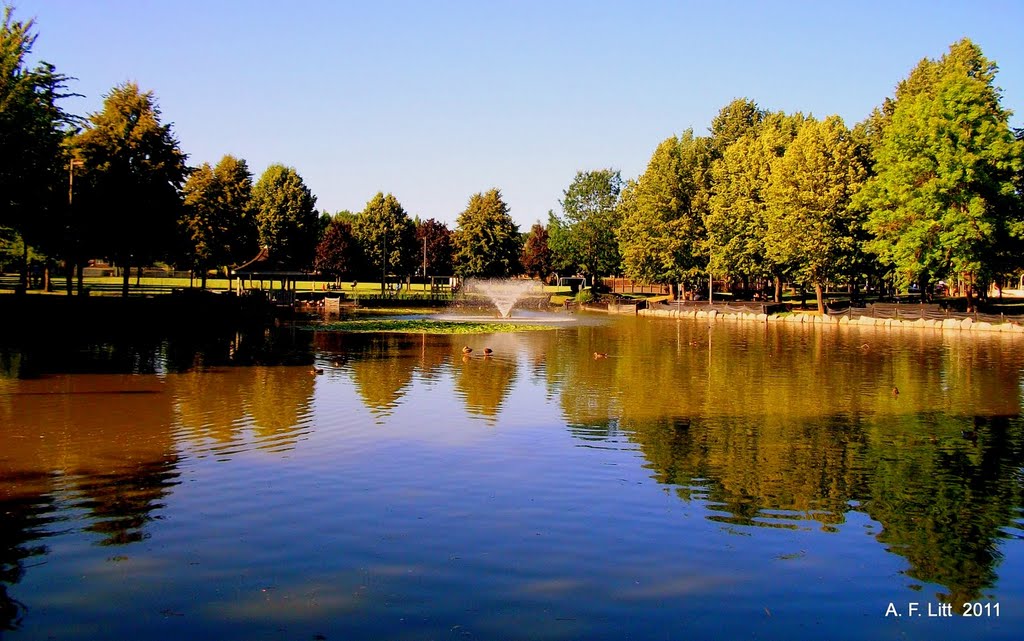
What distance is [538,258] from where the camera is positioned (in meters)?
154

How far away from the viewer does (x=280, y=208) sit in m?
114

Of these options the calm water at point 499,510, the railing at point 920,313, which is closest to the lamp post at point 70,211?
the calm water at point 499,510

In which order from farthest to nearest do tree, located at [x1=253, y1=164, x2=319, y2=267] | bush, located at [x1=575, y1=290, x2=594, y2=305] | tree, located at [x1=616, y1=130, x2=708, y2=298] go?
1. tree, located at [x1=253, y1=164, x2=319, y2=267]
2. bush, located at [x1=575, y1=290, x2=594, y2=305]
3. tree, located at [x1=616, y1=130, x2=708, y2=298]

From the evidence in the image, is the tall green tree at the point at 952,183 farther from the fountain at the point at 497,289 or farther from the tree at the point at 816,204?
the fountain at the point at 497,289

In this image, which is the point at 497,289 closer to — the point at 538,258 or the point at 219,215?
the point at 538,258

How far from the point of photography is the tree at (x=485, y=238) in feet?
404

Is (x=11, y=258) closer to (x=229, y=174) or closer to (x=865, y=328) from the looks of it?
(x=229, y=174)

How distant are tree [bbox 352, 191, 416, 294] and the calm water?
108m

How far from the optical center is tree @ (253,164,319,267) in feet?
370

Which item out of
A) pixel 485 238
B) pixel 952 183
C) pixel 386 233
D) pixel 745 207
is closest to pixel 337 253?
pixel 386 233

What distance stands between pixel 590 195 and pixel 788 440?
340 ft

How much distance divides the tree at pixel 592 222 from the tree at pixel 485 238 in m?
9.00

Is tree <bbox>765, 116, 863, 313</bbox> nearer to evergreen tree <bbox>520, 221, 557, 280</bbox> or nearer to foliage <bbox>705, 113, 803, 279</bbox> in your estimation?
foliage <bbox>705, 113, 803, 279</bbox>

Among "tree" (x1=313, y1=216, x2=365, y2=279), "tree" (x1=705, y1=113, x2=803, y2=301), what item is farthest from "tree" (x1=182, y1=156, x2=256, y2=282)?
"tree" (x1=705, y1=113, x2=803, y2=301)
